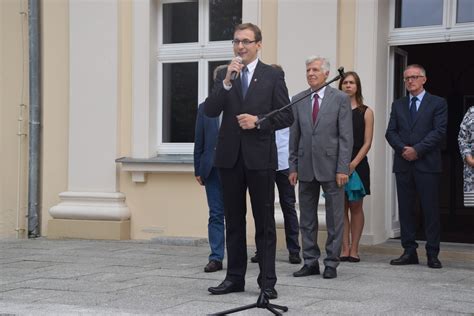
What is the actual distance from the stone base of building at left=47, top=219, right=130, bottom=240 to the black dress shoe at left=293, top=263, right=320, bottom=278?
3468mm

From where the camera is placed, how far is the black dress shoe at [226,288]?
20.9 feet

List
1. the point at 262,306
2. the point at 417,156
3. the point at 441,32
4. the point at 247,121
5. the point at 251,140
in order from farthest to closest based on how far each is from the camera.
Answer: the point at 441,32 → the point at 417,156 → the point at 251,140 → the point at 247,121 → the point at 262,306

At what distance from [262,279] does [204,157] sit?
6.62 feet

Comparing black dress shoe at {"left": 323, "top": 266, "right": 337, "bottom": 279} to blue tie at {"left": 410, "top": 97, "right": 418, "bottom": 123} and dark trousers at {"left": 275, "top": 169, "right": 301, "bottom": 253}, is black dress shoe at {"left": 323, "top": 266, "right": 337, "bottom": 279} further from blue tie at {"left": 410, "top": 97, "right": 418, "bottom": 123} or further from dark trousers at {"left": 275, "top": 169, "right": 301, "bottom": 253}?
blue tie at {"left": 410, "top": 97, "right": 418, "bottom": 123}

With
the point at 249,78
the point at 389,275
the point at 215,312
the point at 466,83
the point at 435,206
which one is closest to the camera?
the point at 215,312

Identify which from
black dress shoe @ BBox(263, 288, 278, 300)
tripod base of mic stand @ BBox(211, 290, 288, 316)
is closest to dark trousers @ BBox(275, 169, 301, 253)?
black dress shoe @ BBox(263, 288, 278, 300)

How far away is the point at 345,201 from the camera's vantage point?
822cm

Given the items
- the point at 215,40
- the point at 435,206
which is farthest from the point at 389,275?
the point at 215,40

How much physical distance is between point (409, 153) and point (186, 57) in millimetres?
3643

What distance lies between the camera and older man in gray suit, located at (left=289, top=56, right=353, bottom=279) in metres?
7.29

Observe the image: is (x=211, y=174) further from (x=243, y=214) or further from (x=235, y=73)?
(x=235, y=73)

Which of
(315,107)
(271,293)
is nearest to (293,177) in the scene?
(315,107)

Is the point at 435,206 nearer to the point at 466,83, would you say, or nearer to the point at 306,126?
the point at 306,126

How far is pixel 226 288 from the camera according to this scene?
6.39m
